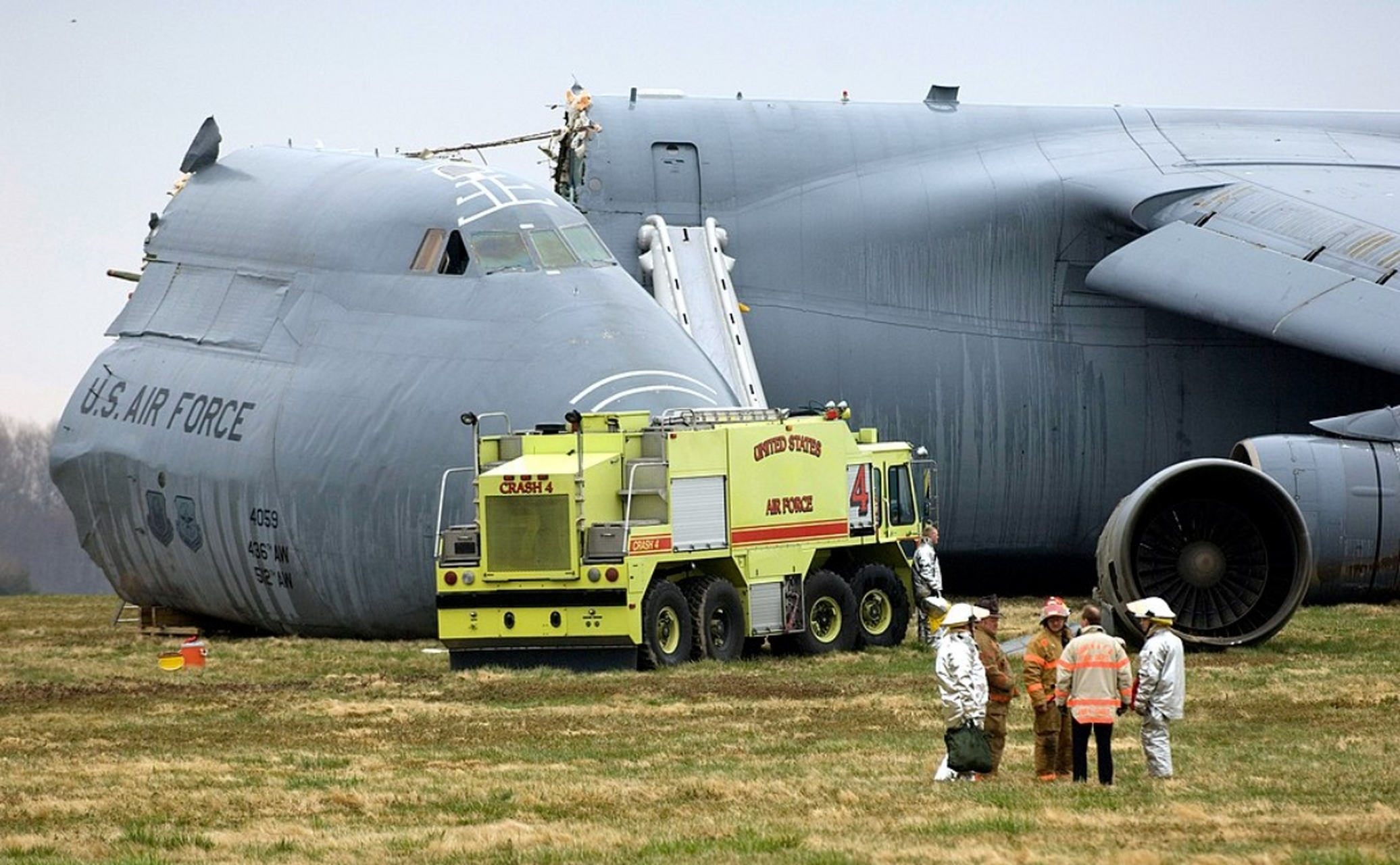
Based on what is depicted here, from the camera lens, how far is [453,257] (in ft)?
87.3

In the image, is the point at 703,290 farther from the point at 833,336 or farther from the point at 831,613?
the point at 831,613

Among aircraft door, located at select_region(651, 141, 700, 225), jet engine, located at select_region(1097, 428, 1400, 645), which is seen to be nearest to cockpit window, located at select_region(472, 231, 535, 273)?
jet engine, located at select_region(1097, 428, 1400, 645)

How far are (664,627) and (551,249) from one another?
581 centimetres

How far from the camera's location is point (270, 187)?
2994 centimetres

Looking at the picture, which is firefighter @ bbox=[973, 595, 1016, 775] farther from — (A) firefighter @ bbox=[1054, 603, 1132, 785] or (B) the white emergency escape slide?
(B) the white emergency escape slide

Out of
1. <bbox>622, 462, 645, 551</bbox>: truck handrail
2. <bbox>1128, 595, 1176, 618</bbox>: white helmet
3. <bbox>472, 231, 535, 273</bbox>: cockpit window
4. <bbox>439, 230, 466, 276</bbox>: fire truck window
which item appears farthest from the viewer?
<bbox>439, 230, 466, 276</bbox>: fire truck window

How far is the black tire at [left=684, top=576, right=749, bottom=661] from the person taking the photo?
2295cm

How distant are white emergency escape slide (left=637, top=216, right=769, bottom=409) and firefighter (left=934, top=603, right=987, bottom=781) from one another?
55.6ft

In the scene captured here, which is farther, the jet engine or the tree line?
the tree line

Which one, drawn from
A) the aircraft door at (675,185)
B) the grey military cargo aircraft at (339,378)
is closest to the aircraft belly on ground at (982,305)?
the aircraft door at (675,185)

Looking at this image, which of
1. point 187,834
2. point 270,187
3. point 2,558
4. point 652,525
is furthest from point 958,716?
point 2,558

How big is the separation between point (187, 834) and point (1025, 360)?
23.5 metres

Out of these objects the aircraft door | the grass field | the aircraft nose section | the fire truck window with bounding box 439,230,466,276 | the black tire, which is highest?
the aircraft door

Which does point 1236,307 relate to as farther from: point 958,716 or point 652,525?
point 958,716
